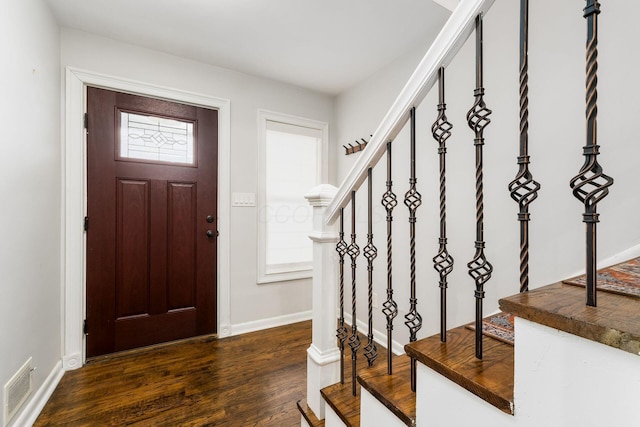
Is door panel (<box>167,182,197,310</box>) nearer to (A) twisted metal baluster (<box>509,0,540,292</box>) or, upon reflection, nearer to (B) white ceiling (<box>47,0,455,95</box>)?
(B) white ceiling (<box>47,0,455,95</box>)

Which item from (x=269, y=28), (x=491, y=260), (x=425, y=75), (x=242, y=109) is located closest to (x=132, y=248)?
(x=242, y=109)

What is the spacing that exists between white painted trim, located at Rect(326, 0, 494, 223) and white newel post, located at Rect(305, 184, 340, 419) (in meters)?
0.20

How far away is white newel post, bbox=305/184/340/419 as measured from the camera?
4.09 ft

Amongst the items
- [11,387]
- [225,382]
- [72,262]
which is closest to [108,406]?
[11,387]

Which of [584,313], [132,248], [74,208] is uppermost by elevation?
[74,208]

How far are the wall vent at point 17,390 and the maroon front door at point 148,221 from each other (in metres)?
0.60

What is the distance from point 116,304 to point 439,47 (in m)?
2.59

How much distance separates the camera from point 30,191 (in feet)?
5.02

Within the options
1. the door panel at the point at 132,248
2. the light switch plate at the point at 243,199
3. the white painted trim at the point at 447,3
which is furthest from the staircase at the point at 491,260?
the door panel at the point at 132,248

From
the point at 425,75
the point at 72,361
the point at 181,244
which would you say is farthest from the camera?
the point at 181,244

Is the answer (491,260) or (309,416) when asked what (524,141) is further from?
(309,416)

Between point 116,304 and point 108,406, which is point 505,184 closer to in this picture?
point 108,406

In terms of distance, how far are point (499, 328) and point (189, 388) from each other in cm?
179

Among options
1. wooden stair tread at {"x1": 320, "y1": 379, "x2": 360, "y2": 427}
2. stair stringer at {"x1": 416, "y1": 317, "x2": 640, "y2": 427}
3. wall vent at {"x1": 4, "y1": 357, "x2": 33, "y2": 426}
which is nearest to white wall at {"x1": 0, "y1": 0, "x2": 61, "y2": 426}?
wall vent at {"x1": 4, "y1": 357, "x2": 33, "y2": 426}
